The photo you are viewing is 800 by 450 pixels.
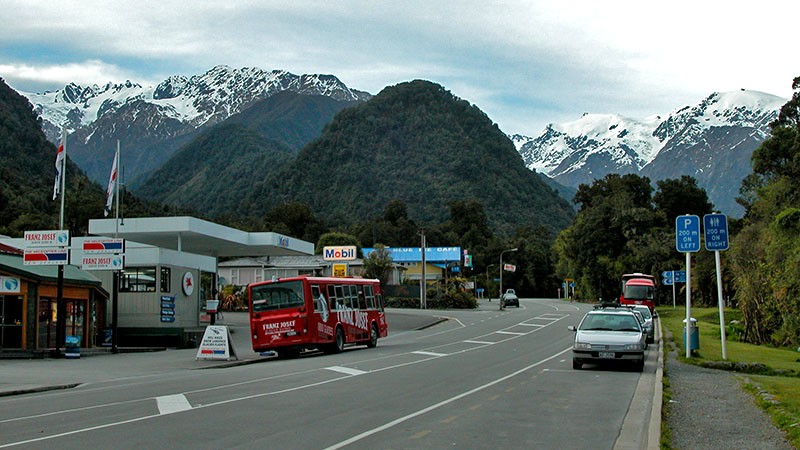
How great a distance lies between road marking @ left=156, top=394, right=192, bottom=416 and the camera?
13758 millimetres

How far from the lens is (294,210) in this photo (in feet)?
453

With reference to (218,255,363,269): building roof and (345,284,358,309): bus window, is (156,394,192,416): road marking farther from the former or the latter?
(218,255,363,269): building roof

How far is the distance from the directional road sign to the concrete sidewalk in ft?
48.3

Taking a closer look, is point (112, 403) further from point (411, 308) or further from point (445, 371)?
point (411, 308)

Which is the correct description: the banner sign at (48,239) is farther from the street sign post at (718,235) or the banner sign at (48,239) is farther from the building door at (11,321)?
the street sign post at (718,235)

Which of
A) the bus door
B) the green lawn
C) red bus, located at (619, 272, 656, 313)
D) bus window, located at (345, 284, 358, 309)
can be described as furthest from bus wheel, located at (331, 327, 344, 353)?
red bus, located at (619, 272, 656, 313)

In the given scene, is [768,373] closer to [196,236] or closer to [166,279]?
[166,279]

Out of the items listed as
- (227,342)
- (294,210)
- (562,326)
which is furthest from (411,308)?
(294,210)

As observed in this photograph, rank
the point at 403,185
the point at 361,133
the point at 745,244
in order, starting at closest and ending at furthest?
the point at 745,244 → the point at 403,185 → the point at 361,133

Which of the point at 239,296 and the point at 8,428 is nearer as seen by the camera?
the point at 8,428

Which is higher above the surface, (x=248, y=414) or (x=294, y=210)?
(x=294, y=210)

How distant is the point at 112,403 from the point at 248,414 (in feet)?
11.1

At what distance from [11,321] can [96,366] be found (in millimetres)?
5794

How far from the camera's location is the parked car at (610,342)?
21.0m
